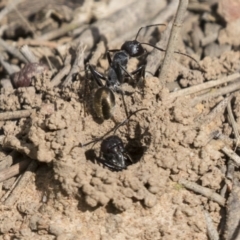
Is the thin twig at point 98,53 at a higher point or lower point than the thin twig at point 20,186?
higher

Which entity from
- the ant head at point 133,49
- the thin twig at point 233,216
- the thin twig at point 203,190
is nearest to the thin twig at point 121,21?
the ant head at point 133,49

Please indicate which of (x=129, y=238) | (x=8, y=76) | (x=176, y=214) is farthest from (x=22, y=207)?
(x=8, y=76)

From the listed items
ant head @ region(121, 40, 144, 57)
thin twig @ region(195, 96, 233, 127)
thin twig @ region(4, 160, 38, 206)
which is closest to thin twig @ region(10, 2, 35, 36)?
ant head @ region(121, 40, 144, 57)

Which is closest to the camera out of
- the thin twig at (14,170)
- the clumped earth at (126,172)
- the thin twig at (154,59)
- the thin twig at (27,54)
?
the clumped earth at (126,172)

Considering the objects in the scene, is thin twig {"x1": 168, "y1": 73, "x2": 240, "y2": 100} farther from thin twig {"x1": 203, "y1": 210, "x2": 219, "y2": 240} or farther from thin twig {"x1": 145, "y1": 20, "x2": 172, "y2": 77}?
thin twig {"x1": 203, "y1": 210, "x2": 219, "y2": 240}

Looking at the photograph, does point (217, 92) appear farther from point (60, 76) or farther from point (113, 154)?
point (60, 76)

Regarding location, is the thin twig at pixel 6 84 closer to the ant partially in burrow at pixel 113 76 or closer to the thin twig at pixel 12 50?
the thin twig at pixel 12 50

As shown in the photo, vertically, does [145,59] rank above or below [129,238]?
above

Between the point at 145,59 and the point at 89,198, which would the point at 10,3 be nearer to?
the point at 145,59
